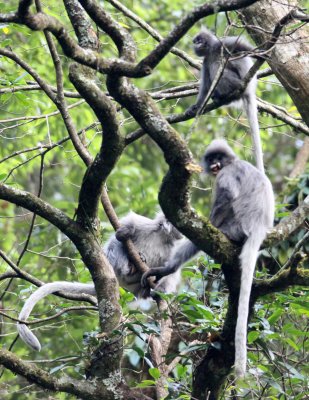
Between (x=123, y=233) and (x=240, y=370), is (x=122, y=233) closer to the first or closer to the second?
(x=123, y=233)

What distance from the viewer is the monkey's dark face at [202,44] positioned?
19.9ft

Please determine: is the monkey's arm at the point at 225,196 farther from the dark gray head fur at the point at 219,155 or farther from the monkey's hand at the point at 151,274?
the monkey's hand at the point at 151,274

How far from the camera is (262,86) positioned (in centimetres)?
956

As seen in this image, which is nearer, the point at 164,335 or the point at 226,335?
the point at 226,335

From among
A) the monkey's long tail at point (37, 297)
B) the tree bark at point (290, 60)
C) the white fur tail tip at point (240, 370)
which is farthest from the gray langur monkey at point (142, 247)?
the white fur tail tip at point (240, 370)

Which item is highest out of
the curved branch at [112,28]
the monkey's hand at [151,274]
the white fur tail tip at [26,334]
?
the curved branch at [112,28]

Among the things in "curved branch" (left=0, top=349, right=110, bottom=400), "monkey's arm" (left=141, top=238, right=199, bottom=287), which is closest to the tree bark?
"monkey's arm" (left=141, top=238, right=199, bottom=287)

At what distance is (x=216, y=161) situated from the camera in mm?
5215

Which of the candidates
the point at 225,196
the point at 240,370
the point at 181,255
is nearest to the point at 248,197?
the point at 225,196

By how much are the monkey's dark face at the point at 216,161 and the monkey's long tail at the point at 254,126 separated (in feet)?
0.68

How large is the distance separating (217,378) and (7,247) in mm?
6405

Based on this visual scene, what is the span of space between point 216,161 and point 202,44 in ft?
4.30

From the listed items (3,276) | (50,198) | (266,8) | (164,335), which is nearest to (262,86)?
(50,198)

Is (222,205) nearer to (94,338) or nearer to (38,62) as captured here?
(94,338)
